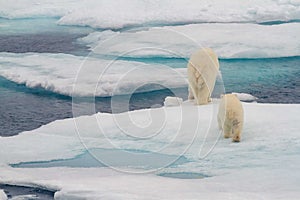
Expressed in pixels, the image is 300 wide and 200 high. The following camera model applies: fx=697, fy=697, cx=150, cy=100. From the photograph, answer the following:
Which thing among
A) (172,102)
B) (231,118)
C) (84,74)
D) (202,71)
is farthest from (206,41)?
(231,118)

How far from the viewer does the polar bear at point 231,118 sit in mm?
4434

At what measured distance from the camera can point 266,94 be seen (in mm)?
6621

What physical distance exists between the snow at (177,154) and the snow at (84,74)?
134 centimetres

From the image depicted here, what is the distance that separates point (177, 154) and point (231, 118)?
471 millimetres

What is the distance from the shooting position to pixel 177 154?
4.30m

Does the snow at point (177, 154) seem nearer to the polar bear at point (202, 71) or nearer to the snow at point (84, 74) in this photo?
the polar bear at point (202, 71)

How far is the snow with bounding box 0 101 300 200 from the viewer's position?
3.51 metres

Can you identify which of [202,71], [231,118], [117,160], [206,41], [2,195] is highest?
[206,41]

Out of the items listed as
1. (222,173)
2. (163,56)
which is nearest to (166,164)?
(222,173)

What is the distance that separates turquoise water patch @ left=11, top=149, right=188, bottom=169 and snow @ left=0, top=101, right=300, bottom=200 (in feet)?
0.19

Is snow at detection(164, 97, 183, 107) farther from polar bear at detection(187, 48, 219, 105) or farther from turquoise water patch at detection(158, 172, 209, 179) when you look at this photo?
turquoise water patch at detection(158, 172, 209, 179)

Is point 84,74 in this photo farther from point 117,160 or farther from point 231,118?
point 117,160

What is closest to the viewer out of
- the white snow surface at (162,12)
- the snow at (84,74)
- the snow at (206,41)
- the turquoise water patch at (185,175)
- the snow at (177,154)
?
the snow at (177,154)

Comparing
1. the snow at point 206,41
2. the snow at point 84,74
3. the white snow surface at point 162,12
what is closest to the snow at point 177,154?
the snow at point 84,74
